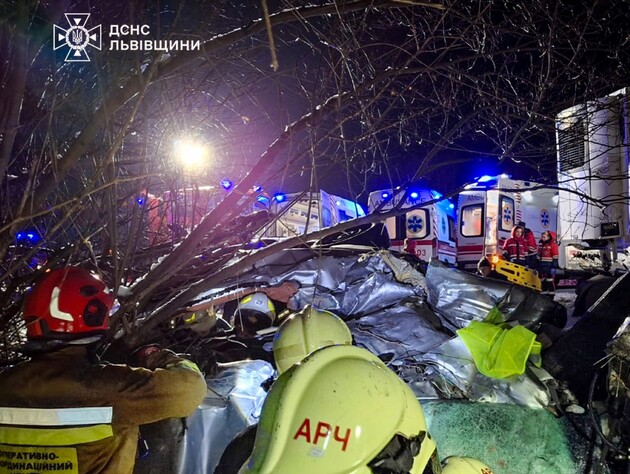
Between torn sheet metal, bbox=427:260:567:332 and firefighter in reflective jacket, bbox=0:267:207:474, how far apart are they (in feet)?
11.5

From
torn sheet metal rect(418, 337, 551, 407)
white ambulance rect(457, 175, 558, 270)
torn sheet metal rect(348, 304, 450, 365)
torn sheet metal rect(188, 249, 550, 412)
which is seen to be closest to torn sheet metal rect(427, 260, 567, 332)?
torn sheet metal rect(188, 249, 550, 412)

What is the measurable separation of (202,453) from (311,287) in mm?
2347

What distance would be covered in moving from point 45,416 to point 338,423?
1.48 meters

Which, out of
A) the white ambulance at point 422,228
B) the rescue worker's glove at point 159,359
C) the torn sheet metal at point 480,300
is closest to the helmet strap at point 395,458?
the rescue worker's glove at point 159,359

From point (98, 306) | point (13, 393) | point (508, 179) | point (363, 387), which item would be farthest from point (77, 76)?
point (508, 179)

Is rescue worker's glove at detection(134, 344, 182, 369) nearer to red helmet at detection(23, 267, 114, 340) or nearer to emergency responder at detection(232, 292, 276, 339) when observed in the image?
red helmet at detection(23, 267, 114, 340)

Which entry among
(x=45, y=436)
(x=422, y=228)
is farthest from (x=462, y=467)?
(x=422, y=228)

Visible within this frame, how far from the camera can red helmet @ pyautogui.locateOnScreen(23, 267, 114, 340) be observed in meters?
2.29

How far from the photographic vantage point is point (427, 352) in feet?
14.6

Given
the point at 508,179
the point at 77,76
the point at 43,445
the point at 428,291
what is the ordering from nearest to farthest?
the point at 43,445 → the point at 77,76 → the point at 428,291 → the point at 508,179

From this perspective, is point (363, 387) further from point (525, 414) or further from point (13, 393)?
point (525, 414)

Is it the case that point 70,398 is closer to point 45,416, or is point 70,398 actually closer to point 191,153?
point 45,416

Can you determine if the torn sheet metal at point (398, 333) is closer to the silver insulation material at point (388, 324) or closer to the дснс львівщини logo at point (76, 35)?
the silver insulation material at point (388, 324)

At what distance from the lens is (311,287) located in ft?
18.2
